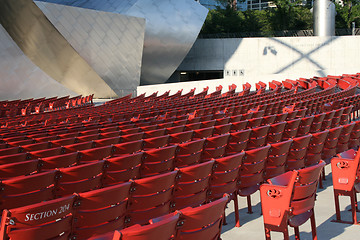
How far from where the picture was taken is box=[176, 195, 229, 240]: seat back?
2.89 meters

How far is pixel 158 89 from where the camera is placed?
2745 centimetres

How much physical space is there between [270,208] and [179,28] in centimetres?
3003

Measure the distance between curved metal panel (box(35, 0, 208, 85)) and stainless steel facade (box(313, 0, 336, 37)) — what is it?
9817 mm

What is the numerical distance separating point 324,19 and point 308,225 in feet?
118

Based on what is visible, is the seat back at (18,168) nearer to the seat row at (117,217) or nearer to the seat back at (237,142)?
the seat row at (117,217)

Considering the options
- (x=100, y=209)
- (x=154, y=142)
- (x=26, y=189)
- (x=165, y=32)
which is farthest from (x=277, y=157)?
(x=165, y=32)

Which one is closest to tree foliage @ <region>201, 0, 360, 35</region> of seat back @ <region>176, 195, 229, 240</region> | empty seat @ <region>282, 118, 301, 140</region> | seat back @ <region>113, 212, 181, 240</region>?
empty seat @ <region>282, 118, 301, 140</region>

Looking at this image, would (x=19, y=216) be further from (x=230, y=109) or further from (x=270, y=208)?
(x=230, y=109)

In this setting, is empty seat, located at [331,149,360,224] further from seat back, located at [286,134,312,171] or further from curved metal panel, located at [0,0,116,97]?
curved metal panel, located at [0,0,116,97]

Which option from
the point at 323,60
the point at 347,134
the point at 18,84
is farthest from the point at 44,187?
the point at 323,60

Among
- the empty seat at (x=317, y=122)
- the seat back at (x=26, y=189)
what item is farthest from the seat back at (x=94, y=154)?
the empty seat at (x=317, y=122)

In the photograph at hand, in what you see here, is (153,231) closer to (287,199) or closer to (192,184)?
(287,199)

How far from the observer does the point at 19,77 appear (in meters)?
25.8

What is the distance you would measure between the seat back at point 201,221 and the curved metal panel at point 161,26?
89.2ft
